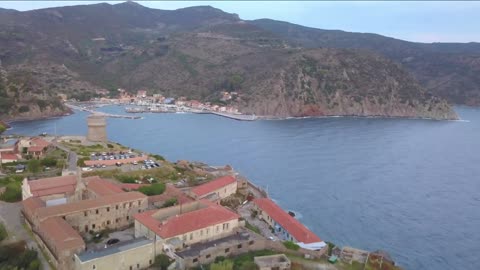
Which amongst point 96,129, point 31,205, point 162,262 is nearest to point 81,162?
point 31,205

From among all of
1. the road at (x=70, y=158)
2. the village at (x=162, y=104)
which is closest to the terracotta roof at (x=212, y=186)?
the road at (x=70, y=158)

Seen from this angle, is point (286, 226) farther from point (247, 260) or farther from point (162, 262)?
point (162, 262)

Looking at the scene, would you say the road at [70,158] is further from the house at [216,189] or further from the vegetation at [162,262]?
the vegetation at [162,262]

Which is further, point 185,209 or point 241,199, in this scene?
point 241,199

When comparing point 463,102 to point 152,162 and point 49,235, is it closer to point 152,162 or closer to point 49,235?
point 152,162

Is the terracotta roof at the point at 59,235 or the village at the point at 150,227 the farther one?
the village at the point at 150,227

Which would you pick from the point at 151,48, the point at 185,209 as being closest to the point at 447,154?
the point at 185,209
